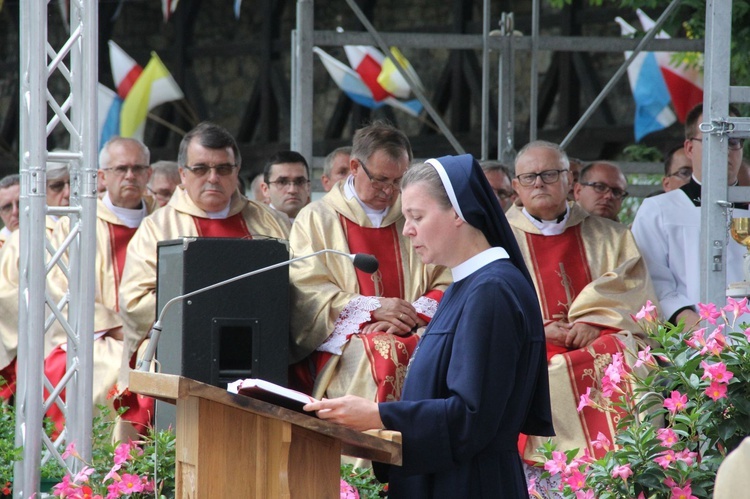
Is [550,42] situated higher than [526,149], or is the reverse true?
[550,42]

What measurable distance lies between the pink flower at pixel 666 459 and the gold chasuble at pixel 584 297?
1.65 meters

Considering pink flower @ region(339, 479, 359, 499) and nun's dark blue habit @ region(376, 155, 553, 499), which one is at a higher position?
nun's dark blue habit @ region(376, 155, 553, 499)

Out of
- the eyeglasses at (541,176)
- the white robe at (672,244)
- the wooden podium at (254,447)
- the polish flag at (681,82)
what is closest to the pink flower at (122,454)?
the wooden podium at (254,447)

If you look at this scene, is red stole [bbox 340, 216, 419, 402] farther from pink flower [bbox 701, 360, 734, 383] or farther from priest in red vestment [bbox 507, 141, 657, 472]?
pink flower [bbox 701, 360, 734, 383]

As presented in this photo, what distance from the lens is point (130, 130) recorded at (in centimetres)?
1332

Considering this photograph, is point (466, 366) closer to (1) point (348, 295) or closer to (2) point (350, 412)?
(2) point (350, 412)

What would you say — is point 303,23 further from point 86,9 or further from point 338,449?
Result: point 338,449

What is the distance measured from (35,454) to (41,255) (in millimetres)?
771

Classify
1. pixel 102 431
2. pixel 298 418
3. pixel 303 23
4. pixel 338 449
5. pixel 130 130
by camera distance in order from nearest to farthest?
pixel 298 418, pixel 338 449, pixel 102 431, pixel 303 23, pixel 130 130

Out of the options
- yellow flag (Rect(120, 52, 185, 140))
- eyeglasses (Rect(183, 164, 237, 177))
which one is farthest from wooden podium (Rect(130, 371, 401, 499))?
yellow flag (Rect(120, 52, 185, 140))

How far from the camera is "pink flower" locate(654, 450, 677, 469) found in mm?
3709

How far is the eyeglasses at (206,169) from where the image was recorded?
19.9 ft

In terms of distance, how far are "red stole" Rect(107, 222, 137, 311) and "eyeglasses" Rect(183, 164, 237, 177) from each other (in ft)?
2.88

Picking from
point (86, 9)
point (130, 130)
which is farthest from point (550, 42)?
point (130, 130)
